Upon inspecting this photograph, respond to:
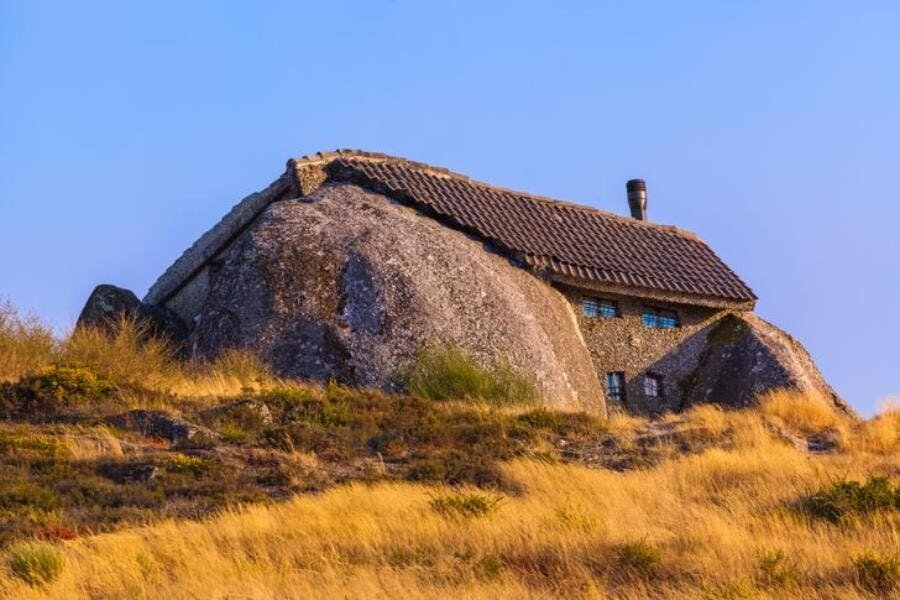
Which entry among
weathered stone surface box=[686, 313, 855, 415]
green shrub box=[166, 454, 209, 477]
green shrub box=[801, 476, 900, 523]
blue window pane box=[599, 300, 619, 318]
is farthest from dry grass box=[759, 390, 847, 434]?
green shrub box=[166, 454, 209, 477]

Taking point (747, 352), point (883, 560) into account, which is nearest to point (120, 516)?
point (883, 560)

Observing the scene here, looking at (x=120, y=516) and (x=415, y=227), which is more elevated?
(x=415, y=227)

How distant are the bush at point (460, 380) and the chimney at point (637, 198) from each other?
12.1 m

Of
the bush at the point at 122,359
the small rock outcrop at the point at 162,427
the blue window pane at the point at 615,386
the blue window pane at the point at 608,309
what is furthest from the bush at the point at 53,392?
the blue window pane at the point at 608,309

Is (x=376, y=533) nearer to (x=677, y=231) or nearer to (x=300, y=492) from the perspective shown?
(x=300, y=492)

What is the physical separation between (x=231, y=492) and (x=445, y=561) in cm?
413

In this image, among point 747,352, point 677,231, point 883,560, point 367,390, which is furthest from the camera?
point 677,231

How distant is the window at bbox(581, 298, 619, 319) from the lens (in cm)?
2905

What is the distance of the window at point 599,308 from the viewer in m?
29.0

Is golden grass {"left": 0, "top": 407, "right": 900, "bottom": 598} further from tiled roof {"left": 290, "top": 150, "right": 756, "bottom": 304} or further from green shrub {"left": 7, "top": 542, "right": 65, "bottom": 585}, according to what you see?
tiled roof {"left": 290, "top": 150, "right": 756, "bottom": 304}

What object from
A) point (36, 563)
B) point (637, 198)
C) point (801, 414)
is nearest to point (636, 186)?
point (637, 198)

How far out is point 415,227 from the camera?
2678cm

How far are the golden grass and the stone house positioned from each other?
795 centimetres

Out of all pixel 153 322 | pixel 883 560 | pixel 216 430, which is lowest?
pixel 883 560
